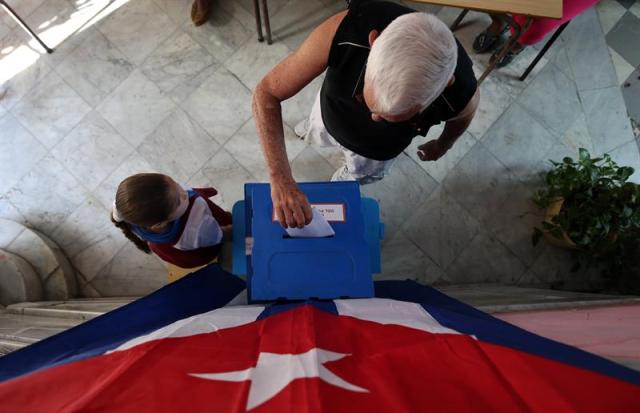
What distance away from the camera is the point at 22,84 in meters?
2.31

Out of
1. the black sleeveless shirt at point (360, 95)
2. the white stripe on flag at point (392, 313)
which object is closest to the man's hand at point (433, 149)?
the black sleeveless shirt at point (360, 95)

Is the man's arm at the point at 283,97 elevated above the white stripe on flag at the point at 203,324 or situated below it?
above

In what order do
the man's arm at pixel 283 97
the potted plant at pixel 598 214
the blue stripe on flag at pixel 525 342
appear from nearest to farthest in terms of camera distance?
the blue stripe on flag at pixel 525 342 → the man's arm at pixel 283 97 → the potted plant at pixel 598 214

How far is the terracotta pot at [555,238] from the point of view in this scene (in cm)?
194

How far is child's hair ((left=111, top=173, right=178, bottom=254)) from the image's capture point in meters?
1.20

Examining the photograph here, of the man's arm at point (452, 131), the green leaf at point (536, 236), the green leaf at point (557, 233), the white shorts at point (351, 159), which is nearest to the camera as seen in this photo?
the man's arm at point (452, 131)

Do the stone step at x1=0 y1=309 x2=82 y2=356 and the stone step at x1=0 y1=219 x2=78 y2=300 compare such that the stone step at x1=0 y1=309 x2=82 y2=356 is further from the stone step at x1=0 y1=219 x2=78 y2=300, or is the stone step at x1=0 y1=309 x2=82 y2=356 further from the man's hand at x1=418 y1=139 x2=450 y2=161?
the man's hand at x1=418 y1=139 x2=450 y2=161

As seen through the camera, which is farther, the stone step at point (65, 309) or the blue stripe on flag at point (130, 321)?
the stone step at point (65, 309)

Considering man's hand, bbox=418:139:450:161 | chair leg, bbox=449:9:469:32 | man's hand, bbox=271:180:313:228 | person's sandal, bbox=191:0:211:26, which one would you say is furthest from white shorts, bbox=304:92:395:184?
chair leg, bbox=449:9:469:32

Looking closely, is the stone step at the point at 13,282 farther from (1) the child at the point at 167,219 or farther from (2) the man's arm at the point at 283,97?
(2) the man's arm at the point at 283,97

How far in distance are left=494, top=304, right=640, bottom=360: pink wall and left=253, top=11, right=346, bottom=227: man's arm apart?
0.84 meters

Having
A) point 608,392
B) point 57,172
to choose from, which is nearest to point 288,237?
point 608,392

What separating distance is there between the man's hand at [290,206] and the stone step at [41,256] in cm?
167

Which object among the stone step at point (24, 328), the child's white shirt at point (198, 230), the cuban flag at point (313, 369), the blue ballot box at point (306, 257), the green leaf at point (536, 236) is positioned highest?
the green leaf at point (536, 236)
